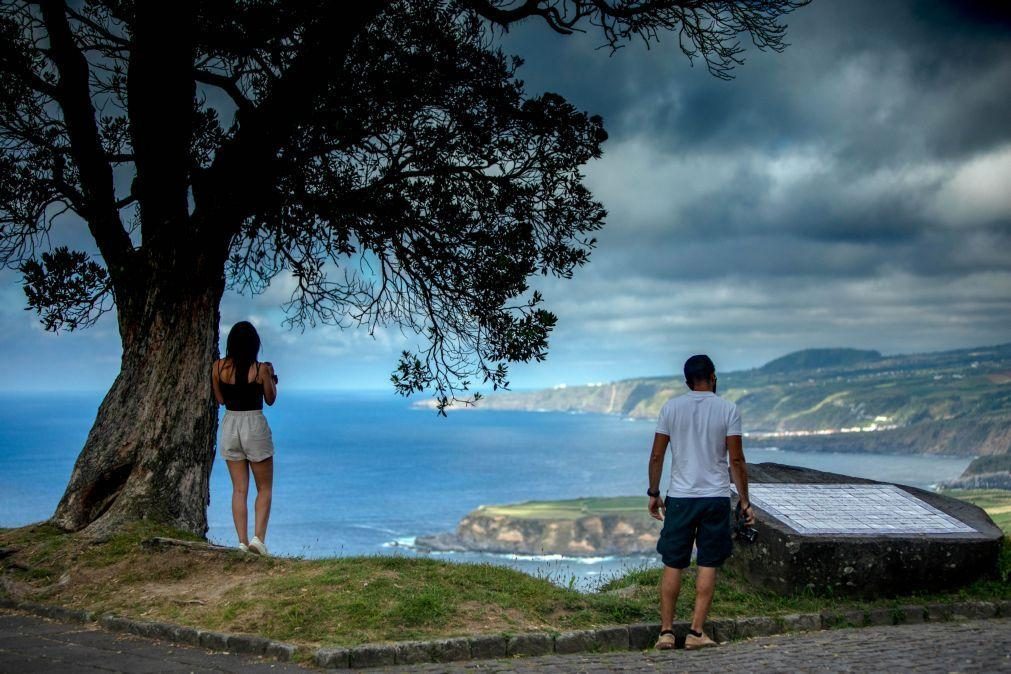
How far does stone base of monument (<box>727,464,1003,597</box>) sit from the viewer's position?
10.2 metres

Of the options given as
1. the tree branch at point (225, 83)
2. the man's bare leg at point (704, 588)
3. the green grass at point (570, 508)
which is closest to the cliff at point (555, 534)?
the green grass at point (570, 508)

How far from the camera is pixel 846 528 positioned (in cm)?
1052

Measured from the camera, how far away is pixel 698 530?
8.40 m

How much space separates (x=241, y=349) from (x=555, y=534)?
373 ft

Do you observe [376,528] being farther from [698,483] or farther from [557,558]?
[698,483]

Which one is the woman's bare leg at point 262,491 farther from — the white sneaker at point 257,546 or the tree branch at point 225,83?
the tree branch at point 225,83

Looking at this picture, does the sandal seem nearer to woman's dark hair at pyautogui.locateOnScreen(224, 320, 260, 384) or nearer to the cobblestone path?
the cobblestone path

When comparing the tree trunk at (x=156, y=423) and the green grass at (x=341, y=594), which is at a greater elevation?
the tree trunk at (x=156, y=423)

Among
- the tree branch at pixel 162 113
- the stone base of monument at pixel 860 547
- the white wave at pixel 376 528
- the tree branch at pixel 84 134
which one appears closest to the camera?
the stone base of monument at pixel 860 547

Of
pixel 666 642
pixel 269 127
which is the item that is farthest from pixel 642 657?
pixel 269 127

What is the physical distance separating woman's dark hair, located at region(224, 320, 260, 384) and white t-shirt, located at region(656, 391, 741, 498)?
4.67 meters

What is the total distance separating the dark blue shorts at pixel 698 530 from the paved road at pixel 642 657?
0.78m

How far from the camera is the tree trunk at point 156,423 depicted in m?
11.9

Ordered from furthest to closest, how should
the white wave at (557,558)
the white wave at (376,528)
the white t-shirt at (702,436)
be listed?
the white wave at (376,528)
the white wave at (557,558)
the white t-shirt at (702,436)
